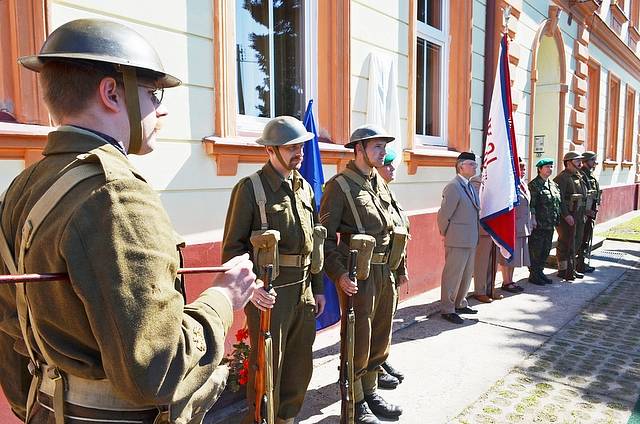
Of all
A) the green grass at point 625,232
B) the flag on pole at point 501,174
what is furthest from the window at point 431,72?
the green grass at point 625,232

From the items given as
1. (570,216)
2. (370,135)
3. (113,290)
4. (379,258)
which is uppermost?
(370,135)

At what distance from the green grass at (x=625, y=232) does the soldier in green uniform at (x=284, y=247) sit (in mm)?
10926

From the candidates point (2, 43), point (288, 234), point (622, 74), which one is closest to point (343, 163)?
point (288, 234)

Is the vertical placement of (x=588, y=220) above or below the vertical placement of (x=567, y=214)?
below

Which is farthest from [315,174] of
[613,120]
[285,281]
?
[613,120]

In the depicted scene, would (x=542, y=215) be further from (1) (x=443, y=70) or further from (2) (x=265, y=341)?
(2) (x=265, y=341)

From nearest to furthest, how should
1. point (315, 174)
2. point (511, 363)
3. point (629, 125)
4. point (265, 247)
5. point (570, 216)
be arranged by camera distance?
point (265, 247) < point (315, 174) < point (511, 363) < point (570, 216) < point (629, 125)

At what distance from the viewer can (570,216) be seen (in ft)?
24.0

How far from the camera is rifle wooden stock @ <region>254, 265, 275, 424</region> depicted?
95.3 inches

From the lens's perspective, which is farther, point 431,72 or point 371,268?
point 431,72

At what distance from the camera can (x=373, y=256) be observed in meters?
3.25

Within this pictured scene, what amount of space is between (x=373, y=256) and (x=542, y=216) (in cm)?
475

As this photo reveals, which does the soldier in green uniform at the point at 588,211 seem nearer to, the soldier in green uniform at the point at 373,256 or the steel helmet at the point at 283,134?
the soldier in green uniform at the point at 373,256

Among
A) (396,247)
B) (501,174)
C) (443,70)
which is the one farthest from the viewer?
(443,70)
